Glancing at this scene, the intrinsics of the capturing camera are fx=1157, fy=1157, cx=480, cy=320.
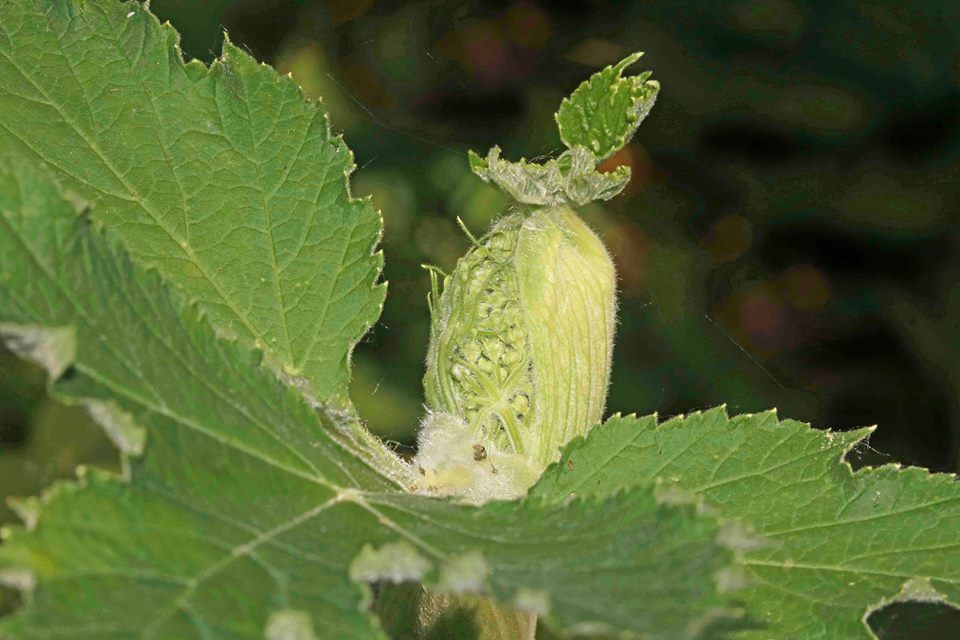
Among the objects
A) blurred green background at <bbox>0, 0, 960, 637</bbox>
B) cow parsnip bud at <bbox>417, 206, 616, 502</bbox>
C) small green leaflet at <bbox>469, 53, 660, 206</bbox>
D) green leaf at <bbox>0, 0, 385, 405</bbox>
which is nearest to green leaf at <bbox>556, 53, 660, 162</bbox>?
small green leaflet at <bbox>469, 53, 660, 206</bbox>

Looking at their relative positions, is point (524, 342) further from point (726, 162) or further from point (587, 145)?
point (726, 162)

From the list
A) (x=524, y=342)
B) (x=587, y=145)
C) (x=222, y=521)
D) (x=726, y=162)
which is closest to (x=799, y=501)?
(x=524, y=342)

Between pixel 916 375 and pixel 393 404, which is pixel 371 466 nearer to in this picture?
pixel 393 404

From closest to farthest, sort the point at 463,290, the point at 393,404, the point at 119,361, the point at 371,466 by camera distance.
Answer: the point at 119,361
the point at 371,466
the point at 463,290
the point at 393,404

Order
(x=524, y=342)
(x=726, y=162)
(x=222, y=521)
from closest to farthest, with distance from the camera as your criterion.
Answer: (x=222, y=521)
(x=524, y=342)
(x=726, y=162)

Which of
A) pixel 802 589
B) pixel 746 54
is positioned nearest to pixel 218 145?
pixel 802 589

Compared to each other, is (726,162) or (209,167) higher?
(726,162)
